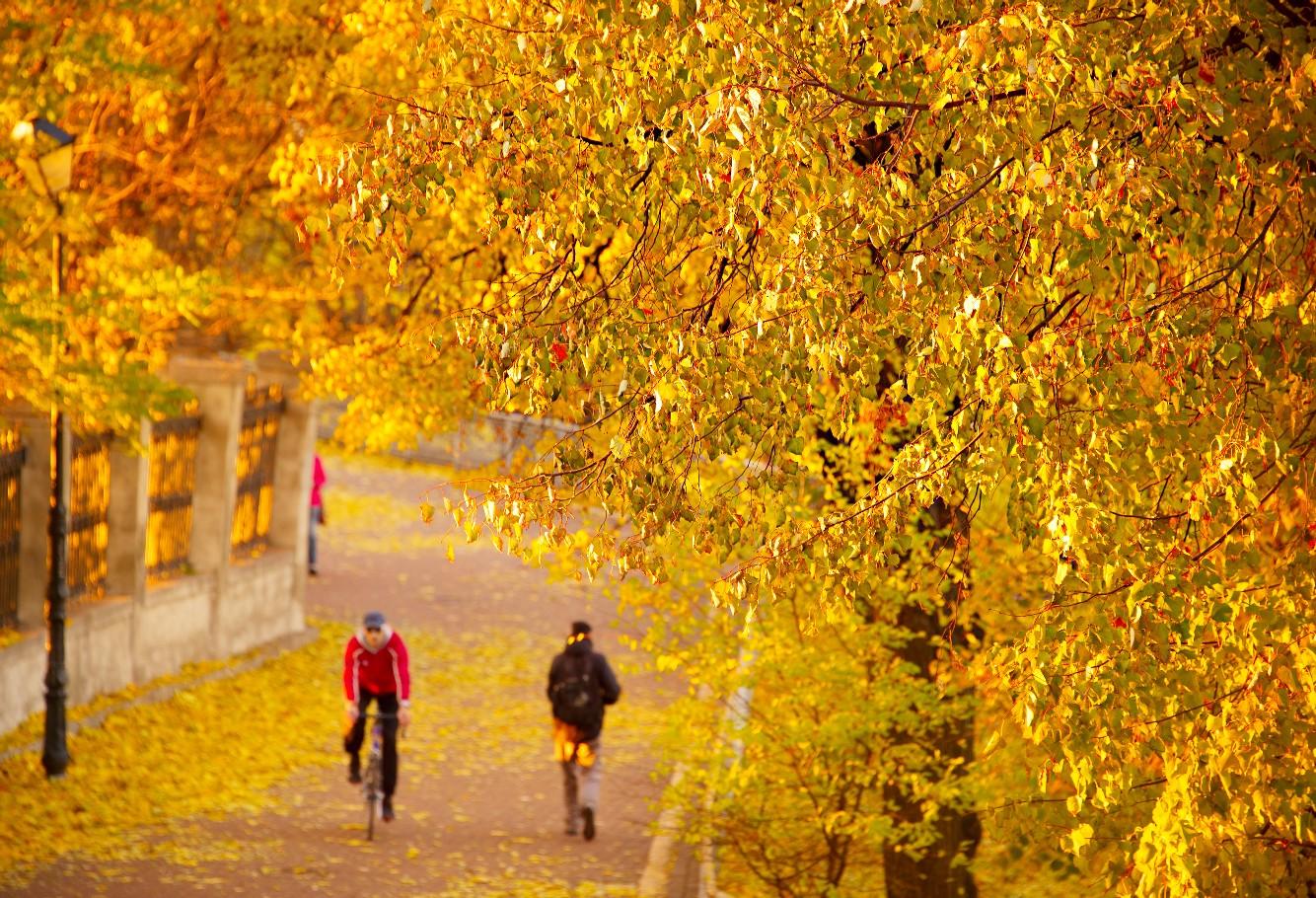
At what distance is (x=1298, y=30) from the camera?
630 cm

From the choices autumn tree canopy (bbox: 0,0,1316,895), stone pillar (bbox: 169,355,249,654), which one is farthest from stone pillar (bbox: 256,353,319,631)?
autumn tree canopy (bbox: 0,0,1316,895)

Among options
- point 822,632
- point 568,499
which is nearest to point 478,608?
point 822,632

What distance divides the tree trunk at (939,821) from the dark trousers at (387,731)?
456 cm

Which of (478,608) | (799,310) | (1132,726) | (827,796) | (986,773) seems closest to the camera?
(799,310)

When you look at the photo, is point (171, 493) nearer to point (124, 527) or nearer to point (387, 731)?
point (124, 527)

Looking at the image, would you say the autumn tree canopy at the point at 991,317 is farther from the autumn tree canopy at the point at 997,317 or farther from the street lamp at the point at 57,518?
the street lamp at the point at 57,518

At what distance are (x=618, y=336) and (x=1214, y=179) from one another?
218cm

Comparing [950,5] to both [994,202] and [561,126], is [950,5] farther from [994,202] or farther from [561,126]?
[561,126]

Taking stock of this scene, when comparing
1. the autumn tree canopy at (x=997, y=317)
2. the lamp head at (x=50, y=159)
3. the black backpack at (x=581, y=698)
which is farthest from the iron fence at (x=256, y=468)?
the autumn tree canopy at (x=997, y=317)

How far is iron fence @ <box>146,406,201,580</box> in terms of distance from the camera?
18.9 metres

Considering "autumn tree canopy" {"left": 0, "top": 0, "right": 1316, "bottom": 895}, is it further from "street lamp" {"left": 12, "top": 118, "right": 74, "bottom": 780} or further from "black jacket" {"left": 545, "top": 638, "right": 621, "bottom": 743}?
"street lamp" {"left": 12, "top": 118, "right": 74, "bottom": 780}

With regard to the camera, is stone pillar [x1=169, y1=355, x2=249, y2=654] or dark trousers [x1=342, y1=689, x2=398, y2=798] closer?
dark trousers [x1=342, y1=689, x2=398, y2=798]

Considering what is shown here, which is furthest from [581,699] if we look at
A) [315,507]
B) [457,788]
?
[315,507]

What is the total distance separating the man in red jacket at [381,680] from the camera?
1422 centimetres
